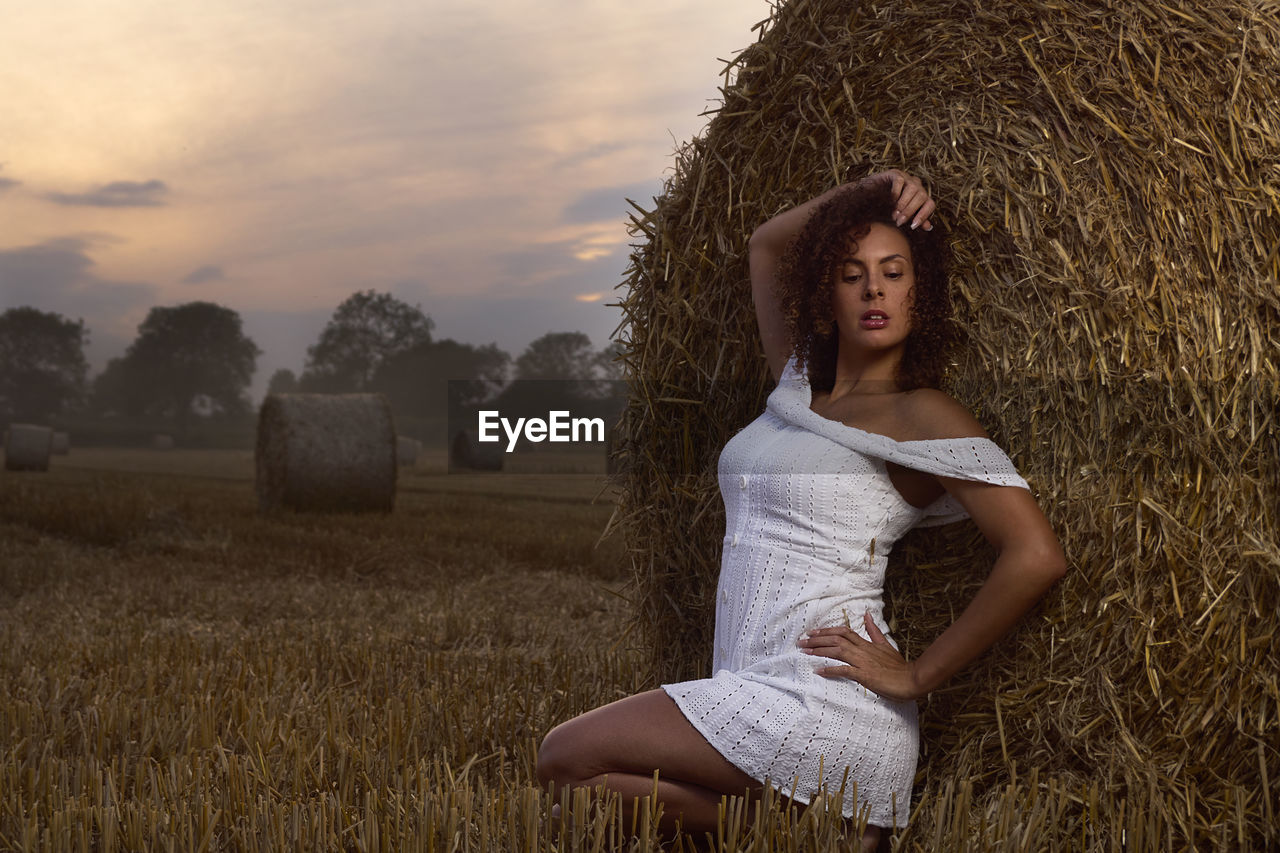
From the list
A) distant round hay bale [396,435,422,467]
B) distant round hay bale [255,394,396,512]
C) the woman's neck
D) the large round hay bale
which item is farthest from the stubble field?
the large round hay bale

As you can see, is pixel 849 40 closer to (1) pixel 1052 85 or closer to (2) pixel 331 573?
(1) pixel 1052 85

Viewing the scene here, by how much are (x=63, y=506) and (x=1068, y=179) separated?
1101 centimetres

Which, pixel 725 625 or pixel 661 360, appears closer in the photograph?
pixel 725 625

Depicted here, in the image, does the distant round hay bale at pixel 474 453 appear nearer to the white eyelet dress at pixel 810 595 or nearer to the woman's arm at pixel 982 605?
the white eyelet dress at pixel 810 595

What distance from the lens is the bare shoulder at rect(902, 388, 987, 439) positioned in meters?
2.67

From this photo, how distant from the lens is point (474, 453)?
811 inches

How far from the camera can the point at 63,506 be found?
37.2 feet

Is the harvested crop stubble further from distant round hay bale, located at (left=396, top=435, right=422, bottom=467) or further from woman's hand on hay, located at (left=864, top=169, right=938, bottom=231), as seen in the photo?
distant round hay bale, located at (left=396, top=435, right=422, bottom=467)

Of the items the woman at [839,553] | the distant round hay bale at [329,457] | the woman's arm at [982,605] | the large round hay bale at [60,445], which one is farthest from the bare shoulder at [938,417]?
the large round hay bale at [60,445]

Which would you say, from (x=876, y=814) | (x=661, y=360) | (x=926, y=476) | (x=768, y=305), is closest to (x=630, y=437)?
(x=661, y=360)

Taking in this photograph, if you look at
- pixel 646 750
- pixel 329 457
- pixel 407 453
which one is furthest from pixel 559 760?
pixel 407 453

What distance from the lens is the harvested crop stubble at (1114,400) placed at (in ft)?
8.74

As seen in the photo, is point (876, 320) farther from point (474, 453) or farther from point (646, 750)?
point (474, 453)

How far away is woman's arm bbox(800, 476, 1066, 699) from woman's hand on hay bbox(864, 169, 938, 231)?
69 cm
